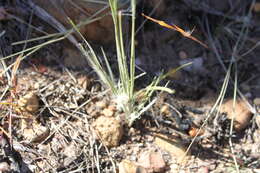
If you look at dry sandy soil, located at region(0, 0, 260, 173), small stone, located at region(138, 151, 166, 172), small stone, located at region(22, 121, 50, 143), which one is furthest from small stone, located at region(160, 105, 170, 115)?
small stone, located at region(22, 121, 50, 143)

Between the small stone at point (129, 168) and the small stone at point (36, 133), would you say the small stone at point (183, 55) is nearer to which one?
the small stone at point (129, 168)

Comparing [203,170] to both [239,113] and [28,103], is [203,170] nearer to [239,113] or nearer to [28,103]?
[239,113]

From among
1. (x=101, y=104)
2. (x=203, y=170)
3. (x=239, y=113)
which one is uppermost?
(x=101, y=104)

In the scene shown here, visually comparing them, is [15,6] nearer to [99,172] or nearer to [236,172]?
[99,172]

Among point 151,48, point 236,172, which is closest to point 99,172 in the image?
point 236,172

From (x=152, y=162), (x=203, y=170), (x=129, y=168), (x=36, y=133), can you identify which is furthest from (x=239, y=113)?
Answer: (x=36, y=133)

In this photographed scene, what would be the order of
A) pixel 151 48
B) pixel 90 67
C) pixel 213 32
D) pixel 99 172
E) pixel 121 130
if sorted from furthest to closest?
pixel 213 32
pixel 151 48
pixel 90 67
pixel 121 130
pixel 99 172
